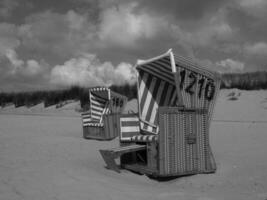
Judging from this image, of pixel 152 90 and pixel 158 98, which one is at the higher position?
pixel 152 90

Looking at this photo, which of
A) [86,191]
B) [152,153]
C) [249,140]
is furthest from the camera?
[249,140]

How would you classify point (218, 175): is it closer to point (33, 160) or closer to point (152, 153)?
point (152, 153)

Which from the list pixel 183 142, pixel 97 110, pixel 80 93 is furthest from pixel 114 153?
pixel 80 93

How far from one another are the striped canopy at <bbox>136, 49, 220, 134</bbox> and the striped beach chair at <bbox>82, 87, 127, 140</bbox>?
15.1 feet

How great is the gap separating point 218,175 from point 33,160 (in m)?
3.71

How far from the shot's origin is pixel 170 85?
8.59 metres

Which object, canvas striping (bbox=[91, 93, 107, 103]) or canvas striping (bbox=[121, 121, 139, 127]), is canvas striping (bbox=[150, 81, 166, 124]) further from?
canvas striping (bbox=[91, 93, 107, 103])

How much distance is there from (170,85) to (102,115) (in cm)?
587

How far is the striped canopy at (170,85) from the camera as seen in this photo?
21.4 feet

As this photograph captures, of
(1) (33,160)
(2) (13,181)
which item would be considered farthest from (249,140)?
(2) (13,181)

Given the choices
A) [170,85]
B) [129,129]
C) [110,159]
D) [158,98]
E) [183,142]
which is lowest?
[110,159]

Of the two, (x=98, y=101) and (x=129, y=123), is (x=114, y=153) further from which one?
(x=98, y=101)

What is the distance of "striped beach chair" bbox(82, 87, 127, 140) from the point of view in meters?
13.0

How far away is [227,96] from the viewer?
21.9 m
